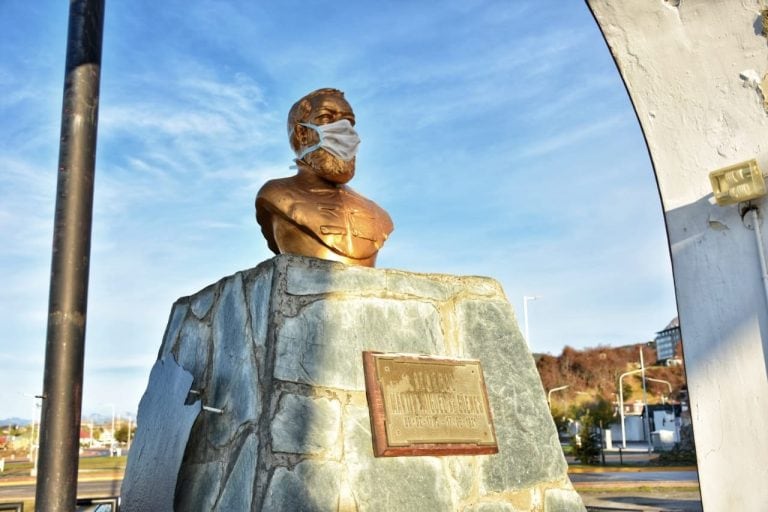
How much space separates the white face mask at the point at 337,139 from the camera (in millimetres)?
3891

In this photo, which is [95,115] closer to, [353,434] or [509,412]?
[353,434]

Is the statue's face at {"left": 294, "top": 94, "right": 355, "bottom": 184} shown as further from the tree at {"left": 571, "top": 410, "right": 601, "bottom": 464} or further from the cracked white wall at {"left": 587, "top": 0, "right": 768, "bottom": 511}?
the tree at {"left": 571, "top": 410, "right": 601, "bottom": 464}

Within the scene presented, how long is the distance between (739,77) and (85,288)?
3648mm

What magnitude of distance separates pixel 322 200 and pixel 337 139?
1.25ft

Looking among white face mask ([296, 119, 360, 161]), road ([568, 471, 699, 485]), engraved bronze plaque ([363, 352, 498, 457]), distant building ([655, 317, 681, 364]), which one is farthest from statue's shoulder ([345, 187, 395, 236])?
distant building ([655, 317, 681, 364])

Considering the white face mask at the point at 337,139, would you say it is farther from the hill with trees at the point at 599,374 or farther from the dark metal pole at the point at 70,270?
the hill with trees at the point at 599,374

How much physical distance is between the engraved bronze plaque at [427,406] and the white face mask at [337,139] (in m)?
1.30

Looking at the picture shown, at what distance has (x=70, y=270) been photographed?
3.75 m

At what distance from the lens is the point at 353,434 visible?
289 centimetres

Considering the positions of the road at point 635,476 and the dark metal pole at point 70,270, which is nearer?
the dark metal pole at point 70,270

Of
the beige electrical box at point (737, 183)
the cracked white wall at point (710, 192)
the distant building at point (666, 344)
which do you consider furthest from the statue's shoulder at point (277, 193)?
the distant building at point (666, 344)

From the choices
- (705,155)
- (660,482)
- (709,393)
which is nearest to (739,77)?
(705,155)

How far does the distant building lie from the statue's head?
62724 mm

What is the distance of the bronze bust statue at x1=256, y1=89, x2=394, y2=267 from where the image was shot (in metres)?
3.65
